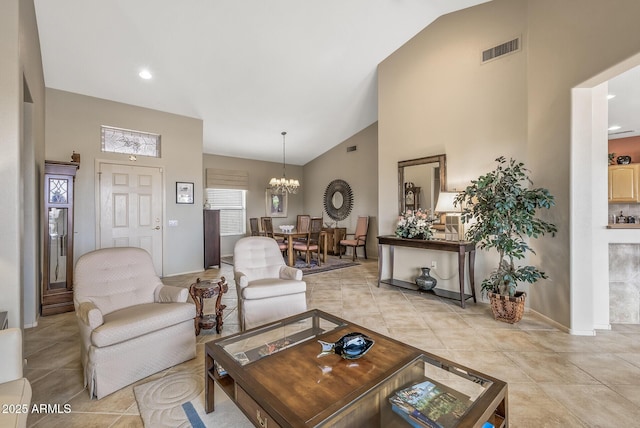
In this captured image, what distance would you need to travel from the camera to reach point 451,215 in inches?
157

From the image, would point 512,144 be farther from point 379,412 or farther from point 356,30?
point 379,412

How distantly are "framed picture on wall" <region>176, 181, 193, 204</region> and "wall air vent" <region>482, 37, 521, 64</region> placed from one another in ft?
17.3

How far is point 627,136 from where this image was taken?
5.18 meters

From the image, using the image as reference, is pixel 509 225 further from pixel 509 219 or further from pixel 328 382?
pixel 328 382

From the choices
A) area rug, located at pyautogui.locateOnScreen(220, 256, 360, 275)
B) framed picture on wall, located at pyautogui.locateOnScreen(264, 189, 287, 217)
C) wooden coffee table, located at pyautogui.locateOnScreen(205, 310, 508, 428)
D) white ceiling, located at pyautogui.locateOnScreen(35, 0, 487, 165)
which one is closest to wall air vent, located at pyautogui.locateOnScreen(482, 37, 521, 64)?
white ceiling, located at pyautogui.locateOnScreen(35, 0, 487, 165)

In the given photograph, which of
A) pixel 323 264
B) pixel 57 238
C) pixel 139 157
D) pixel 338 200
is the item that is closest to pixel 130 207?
pixel 139 157

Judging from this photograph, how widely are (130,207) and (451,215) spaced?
5208 mm

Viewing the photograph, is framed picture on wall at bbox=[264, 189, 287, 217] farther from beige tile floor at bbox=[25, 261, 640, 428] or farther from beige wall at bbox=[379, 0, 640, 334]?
beige tile floor at bbox=[25, 261, 640, 428]

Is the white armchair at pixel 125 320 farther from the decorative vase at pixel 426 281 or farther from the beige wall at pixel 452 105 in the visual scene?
the beige wall at pixel 452 105

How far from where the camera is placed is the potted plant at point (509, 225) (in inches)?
114

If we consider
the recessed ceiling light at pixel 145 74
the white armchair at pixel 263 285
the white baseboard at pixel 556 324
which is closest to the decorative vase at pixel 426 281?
the white baseboard at pixel 556 324

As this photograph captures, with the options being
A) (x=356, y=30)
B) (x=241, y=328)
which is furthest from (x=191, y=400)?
(x=356, y=30)

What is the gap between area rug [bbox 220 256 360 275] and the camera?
5.67 m

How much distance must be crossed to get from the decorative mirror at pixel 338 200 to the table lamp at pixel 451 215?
3822 mm
